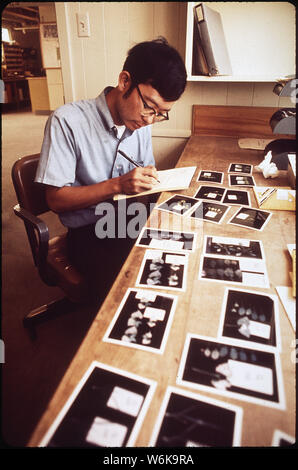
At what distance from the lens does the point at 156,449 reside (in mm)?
488

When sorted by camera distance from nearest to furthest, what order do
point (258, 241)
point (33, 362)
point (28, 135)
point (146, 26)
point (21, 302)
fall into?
point (258, 241) < point (33, 362) < point (21, 302) < point (146, 26) < point (28, 135)

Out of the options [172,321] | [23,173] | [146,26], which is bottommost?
[172,321]

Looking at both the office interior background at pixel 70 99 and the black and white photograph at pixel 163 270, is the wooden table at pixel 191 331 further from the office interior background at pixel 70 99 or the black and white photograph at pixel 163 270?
the office interior background at pixel 70 99

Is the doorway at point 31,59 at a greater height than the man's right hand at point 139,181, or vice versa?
the doorway at point 31,59

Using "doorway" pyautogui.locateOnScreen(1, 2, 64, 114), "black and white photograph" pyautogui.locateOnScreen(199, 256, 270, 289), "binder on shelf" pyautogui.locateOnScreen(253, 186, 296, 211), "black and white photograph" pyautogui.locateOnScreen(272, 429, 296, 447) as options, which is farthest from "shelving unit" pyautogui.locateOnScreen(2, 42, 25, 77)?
"black and white photograph" pyautogui.locateOnScreen(272, 429, 296, 447)

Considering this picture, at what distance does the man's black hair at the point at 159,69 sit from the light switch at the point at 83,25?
134cm

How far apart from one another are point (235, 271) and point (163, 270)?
0.67 ft

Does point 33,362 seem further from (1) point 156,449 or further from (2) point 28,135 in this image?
(2) point 28,135

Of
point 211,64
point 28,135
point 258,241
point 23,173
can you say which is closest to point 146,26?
point 211,64

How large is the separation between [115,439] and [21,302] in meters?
1.68

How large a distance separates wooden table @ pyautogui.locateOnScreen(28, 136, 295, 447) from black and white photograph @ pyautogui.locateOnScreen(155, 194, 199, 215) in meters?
0.05

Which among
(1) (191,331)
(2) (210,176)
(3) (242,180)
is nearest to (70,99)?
(2) (210,176)

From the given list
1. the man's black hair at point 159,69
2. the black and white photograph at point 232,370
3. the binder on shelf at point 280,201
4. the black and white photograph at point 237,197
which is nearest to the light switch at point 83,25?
the man's black hair at point 159,69

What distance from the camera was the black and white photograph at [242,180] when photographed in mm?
1458
